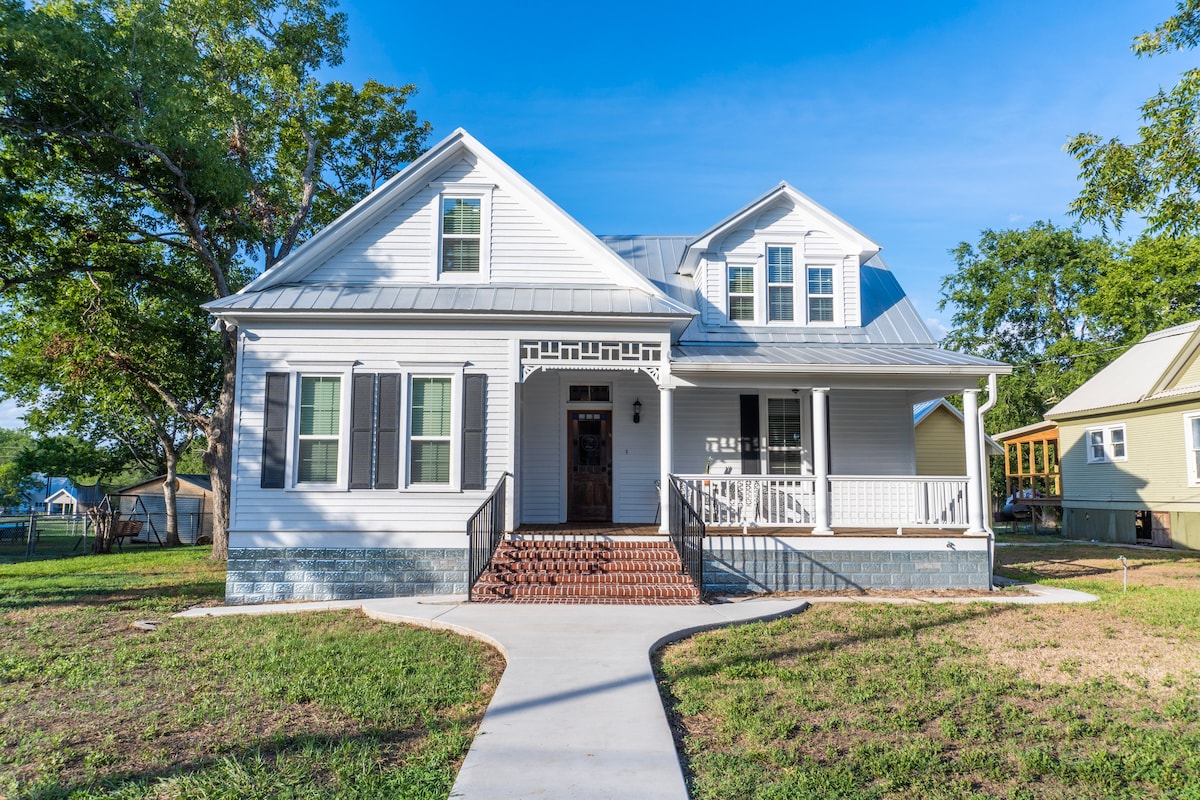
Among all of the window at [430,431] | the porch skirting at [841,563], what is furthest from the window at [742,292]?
the window at [430,431]

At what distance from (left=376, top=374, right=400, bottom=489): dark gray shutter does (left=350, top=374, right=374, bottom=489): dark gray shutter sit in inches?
4.7

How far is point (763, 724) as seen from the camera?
523 centimetres

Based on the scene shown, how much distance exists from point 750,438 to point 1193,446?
13419 mm

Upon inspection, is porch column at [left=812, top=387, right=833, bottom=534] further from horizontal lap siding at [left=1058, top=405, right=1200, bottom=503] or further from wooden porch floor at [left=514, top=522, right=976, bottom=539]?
horizontal lap siding at [left=1058, top=405, right=1200, bottom=503]

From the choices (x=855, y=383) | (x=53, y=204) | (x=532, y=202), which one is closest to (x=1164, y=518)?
(x=855, y=383)

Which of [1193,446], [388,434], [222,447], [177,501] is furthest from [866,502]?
[177,501]

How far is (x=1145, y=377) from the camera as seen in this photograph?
20891 millimetres

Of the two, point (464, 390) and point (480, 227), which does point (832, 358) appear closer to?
point (464, 390)

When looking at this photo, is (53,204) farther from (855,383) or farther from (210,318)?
(855,383)

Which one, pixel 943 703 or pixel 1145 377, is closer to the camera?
pixel 943 703

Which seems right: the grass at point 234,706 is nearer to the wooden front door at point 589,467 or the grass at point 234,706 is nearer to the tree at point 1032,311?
the wooden front door at point 589,467

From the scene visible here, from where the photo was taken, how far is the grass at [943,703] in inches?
172

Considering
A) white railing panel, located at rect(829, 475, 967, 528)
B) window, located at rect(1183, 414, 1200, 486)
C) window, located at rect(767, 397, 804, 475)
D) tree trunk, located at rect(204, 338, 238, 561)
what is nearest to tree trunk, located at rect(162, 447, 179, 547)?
tree trunk, located at rect(204, 338, 238, 561)

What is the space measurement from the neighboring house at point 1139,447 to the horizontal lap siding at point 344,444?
59.1 ft
